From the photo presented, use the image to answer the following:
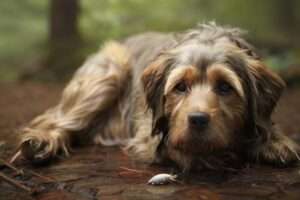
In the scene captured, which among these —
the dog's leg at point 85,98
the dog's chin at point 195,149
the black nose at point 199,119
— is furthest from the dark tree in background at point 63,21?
the black nose at point 199,119

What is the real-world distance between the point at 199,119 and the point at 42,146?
1.83 metres

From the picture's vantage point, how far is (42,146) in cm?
575

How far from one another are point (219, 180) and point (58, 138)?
1973 millimetres

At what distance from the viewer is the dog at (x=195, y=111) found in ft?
15.8

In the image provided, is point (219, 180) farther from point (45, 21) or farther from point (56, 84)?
point (45, 21)

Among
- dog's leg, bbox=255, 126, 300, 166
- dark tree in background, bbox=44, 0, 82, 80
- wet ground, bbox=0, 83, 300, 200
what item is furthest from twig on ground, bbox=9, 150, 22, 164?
dark tree in background, bbox=44, 0, 82, 80

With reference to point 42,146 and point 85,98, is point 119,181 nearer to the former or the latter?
point 42,146

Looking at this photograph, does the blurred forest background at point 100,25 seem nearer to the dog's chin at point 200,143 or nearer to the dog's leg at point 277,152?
the dog's leg at point 277,152

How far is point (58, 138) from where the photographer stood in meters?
6.17

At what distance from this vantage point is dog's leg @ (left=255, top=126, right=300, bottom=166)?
525 cm

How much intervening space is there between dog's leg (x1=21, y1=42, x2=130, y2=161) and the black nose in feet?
6.17

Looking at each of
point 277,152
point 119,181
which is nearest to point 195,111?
point 119,181

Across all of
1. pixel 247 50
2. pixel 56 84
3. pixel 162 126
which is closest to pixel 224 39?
pixel 247 50

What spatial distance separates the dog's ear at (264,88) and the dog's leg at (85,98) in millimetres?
1912
